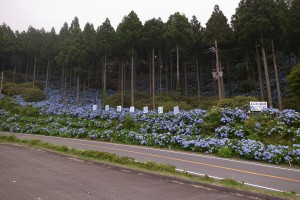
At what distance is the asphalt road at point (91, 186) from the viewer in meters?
5.26

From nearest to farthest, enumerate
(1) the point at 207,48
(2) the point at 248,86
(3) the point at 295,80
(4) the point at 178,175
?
1. (4) the point at 178,175
2. (3) the point at 295,80
3. (2) the point at 248,86
4. (1) the point at 207,48

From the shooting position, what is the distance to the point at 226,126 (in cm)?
1516

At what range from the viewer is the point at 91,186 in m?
6.05

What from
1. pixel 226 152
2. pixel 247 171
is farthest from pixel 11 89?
pixel 247 171

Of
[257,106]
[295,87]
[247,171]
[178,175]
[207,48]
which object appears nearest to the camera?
[178,175]

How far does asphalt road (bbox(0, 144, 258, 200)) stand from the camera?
5.26 meters

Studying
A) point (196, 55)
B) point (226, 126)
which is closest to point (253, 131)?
point (226, 126)

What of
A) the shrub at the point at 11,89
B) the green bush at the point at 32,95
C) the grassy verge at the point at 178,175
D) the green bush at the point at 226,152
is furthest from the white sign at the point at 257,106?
the shrub at the point at 11,89

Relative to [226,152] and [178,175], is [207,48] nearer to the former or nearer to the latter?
[226,152]

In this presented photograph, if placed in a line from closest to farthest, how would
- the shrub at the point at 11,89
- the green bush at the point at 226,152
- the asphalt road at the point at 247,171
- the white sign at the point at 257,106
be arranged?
the asphalt road at the point at 247,171, the green bush at the point at 226,152, the white sign at the point at 257,106, the shrub at the point at 11,89

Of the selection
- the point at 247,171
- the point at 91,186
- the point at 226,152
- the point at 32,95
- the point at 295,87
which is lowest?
the point at 247,171

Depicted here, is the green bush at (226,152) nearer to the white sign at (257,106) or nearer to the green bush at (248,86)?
the white sign at (257,106)

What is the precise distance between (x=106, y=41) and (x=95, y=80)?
15349 millimetres

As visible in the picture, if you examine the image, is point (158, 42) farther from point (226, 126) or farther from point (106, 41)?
point (226, 126)
